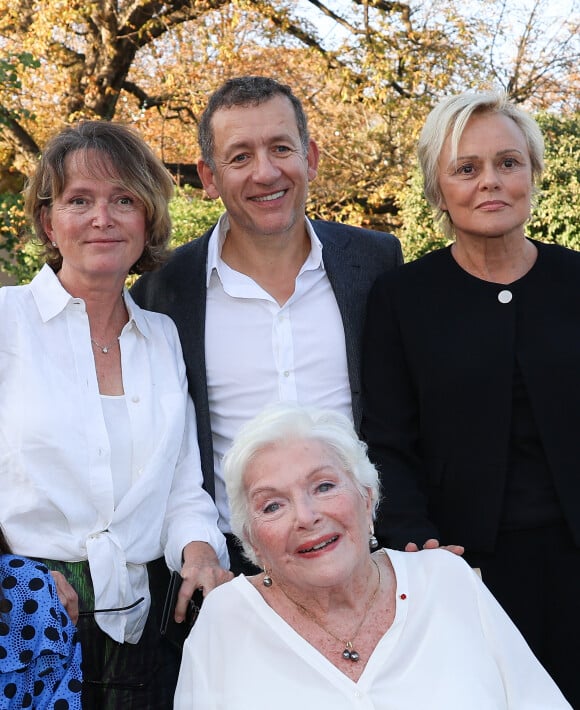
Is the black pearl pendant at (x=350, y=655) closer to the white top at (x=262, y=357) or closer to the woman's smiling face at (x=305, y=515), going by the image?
the woman's smiling face at (x=305, y=515)

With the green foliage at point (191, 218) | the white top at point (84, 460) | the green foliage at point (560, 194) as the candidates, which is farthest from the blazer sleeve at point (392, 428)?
the green foliage at point (560, 194)

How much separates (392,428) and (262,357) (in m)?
0.51

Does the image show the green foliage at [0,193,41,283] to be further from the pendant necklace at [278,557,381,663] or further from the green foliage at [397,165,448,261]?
the pendant necklace at [278,557,381,663]

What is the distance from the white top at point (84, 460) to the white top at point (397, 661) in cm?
31

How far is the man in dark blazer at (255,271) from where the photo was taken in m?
3.05

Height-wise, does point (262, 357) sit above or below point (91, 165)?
below

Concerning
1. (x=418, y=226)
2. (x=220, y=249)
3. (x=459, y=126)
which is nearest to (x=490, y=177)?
(x=459, y=126)

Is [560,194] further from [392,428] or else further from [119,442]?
[119,442]

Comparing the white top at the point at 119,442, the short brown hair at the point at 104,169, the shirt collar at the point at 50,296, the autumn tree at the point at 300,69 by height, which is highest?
the autumn tree at the point at 300,69

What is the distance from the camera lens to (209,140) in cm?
319

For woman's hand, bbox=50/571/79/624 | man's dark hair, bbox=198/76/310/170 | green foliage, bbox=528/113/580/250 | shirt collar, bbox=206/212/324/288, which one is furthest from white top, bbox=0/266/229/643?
green foliage, bbox=528/113/580/250

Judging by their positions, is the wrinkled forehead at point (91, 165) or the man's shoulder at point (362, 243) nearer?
the wrinkled forehead at point (91, 165)

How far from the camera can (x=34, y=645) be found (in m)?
2.11

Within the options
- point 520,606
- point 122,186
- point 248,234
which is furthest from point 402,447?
point 122,186
